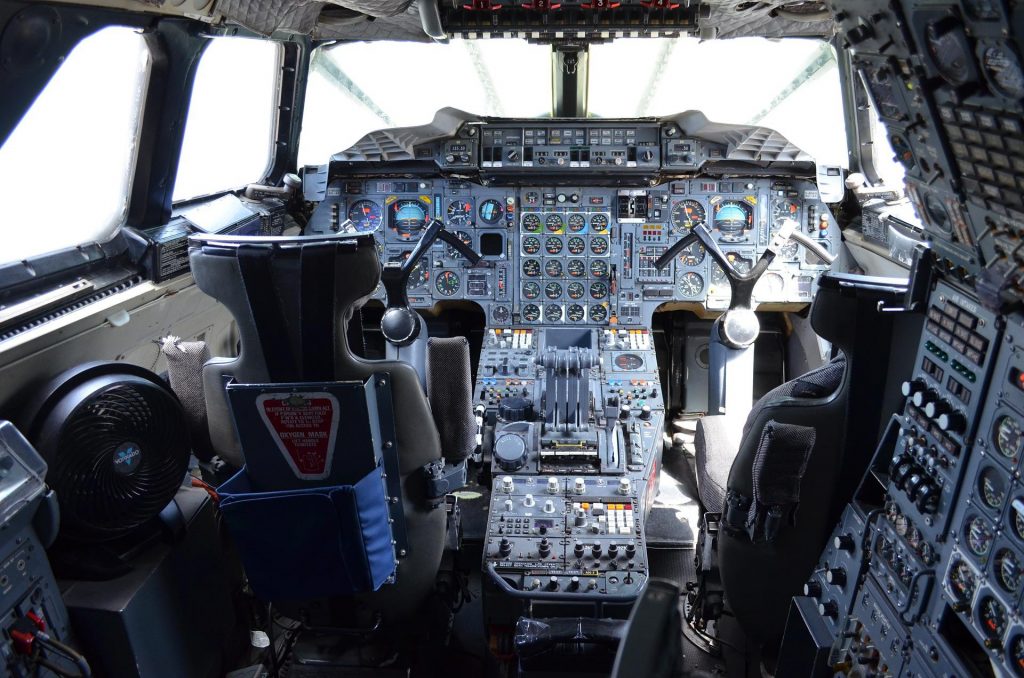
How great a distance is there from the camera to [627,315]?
210 inches

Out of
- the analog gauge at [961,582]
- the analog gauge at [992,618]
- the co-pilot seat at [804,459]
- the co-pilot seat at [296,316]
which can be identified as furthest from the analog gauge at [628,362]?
the analog gauge at [992,618]

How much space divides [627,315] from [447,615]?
271cm

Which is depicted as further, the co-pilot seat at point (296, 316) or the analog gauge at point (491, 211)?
the analog gauge at point (491, 211)

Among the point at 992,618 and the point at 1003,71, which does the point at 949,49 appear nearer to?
the point at 1003,71

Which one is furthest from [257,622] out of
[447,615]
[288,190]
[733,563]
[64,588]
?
[288,190]

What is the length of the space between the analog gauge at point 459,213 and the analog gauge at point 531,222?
0.36 meters

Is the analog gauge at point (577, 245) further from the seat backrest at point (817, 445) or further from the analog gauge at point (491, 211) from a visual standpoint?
the seat backrest at point (817, 445)

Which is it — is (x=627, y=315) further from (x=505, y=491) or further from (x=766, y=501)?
(x=766, y=501)

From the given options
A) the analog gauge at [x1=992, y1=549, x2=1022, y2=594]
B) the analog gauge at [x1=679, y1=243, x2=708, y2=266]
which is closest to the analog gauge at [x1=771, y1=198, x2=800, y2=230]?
the analog gauge at [x1=679, y1=243, x2=708, y2=266]

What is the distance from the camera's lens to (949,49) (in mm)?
A: 1561

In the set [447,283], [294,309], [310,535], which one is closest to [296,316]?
[294,309]

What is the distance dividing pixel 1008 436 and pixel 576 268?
3758 mm

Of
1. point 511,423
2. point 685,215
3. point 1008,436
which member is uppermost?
point 685,215

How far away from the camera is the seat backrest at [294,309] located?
7.59ft
